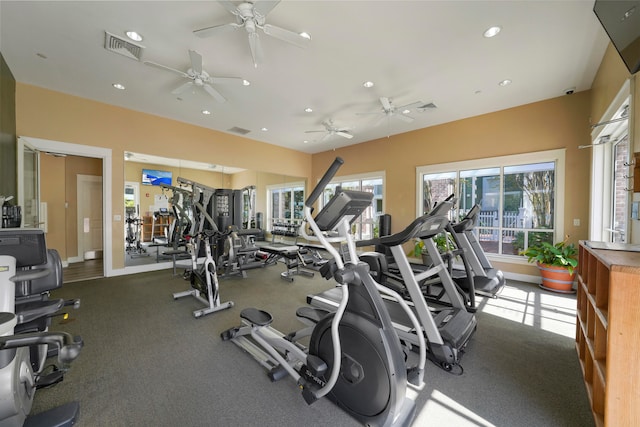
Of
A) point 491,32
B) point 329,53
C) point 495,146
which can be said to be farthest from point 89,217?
point 495,146

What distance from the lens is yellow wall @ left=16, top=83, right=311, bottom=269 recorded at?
4.29 m

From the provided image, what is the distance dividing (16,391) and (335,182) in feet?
26.1

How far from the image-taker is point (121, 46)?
10.4ft

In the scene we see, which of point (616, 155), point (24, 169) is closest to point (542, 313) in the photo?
point (616, 155)

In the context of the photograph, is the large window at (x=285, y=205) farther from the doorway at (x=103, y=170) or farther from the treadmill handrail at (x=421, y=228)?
the treadmill handrail at (x=421, y=228)

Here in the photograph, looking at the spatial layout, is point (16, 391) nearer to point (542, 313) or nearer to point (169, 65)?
point (169, 65)

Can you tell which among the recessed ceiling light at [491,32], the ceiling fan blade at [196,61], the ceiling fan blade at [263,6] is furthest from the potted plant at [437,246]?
the ceiling fan blade at [196,61]

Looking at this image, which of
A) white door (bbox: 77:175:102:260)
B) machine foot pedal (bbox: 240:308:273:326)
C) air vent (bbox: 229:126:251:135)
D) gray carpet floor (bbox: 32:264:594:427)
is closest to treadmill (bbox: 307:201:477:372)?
gray carpet floor (bbox: 32:264:594:427)

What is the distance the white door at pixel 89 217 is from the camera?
20.2 feet

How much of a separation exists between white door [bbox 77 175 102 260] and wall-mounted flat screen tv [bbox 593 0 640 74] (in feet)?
29.7

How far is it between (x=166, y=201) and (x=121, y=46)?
11.7 feet

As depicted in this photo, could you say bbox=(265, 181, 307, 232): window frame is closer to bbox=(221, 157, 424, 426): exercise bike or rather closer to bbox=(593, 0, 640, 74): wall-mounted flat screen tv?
bbox=(221, 157, 424, 426): exercise bike

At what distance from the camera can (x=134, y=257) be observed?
5875 millimetres

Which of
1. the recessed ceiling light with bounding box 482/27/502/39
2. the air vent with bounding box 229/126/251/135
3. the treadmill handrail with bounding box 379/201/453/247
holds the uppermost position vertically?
the recessed ceiling light with bounding box 482/27/502/39
